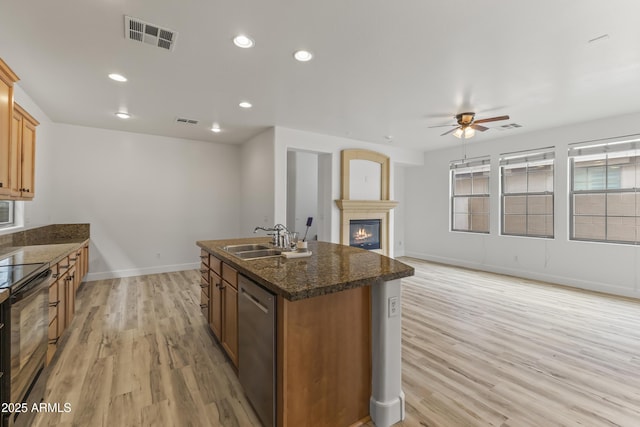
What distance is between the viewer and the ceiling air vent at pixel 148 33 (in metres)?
2.23

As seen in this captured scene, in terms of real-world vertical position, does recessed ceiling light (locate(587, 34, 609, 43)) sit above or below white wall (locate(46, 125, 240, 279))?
above

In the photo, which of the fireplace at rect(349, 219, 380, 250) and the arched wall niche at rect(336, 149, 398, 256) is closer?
the arched wall niche at rect(336, 149, 398, 256)

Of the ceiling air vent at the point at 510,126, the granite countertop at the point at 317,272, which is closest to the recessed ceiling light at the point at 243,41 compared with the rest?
the granite countertop at the point at 317,272

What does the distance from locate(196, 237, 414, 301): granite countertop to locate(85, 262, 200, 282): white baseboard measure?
4006mm

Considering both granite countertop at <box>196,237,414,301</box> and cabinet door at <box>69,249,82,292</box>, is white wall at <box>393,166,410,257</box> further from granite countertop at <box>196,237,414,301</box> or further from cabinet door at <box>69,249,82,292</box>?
cabinet door at <box>69,249,82,292</box>

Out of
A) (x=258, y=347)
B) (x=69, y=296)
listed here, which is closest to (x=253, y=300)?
(x=258, y=347)

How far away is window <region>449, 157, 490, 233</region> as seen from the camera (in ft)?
20.4

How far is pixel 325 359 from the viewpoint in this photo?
5.42 ft

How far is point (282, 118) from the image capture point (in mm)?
4570

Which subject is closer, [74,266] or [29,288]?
[29,288]

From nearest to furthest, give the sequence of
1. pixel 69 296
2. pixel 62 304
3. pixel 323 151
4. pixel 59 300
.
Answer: pixel 59 300, pixel 62 304, pixel 69 296, pixel 323 151

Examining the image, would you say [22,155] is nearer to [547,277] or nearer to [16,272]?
[16,272]

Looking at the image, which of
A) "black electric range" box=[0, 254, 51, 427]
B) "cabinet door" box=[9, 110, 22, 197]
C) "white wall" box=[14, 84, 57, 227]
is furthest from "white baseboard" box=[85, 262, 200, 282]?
"black electric range" box=[0, 254, 51, 427]

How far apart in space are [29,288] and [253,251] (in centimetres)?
151
